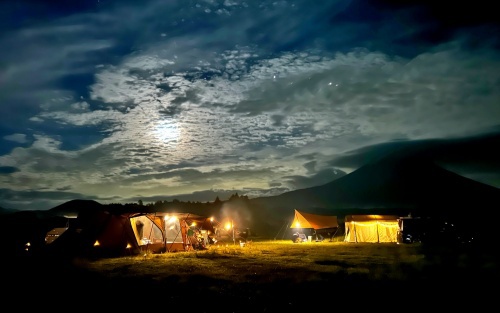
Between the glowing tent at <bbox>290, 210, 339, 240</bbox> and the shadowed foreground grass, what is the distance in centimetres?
2163

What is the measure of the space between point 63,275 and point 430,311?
13128mm

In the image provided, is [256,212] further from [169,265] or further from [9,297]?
[9,297]

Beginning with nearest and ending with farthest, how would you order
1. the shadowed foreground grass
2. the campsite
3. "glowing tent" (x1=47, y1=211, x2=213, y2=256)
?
the shadowed foreground grass, the campsite, "glowing tent" (x1=47, y1=211, x2=213, y2=256)

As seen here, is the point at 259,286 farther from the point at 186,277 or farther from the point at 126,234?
the point at 126,234

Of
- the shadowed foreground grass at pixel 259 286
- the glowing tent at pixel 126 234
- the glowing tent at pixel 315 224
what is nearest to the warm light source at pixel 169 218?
the glowing tent at pixel 126 234

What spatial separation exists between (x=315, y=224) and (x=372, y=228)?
5.82m

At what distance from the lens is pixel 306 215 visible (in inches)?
1551

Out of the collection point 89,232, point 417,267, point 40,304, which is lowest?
point 417,267

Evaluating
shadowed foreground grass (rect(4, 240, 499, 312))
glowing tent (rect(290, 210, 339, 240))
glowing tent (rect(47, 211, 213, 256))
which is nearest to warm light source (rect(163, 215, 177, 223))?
glowing tent (rect(47, 211, 213, 256))

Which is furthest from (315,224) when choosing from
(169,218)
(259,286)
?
(259,286)

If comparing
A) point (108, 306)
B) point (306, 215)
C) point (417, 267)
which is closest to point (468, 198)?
point (306, 215)

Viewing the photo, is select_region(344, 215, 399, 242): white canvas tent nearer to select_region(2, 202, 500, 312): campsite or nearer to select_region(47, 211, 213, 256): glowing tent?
select_region(47, 211, 213, 256): glowing tent

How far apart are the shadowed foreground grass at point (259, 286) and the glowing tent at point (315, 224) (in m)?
21.6

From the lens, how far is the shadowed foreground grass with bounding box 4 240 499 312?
9.09m
